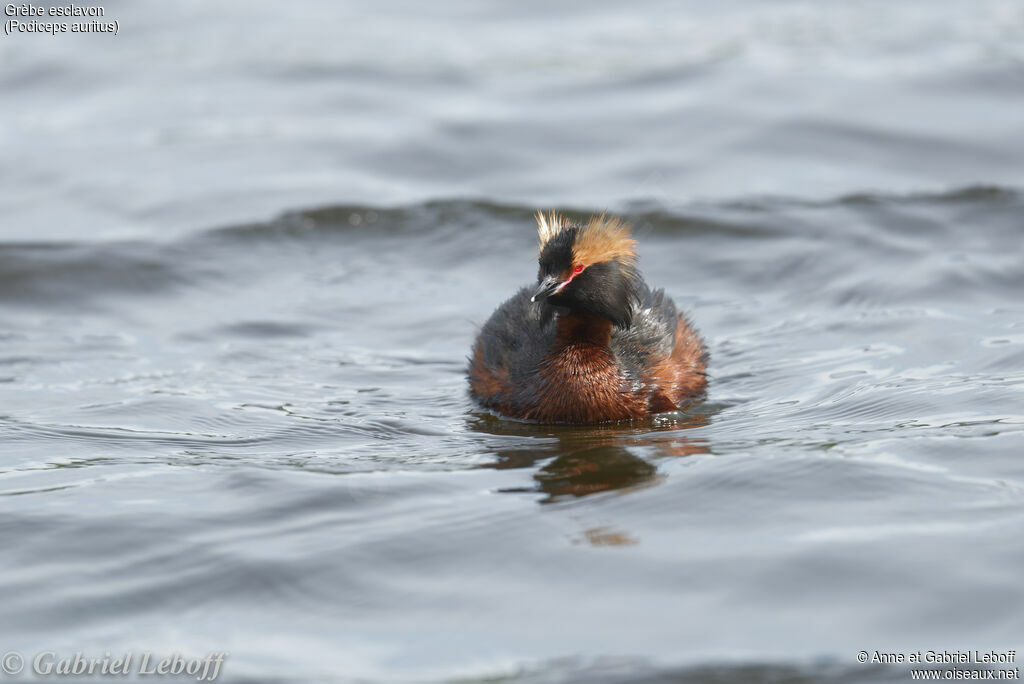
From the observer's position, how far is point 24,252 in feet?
44.8

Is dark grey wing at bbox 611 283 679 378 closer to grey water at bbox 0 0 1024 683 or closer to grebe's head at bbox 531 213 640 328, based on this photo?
grebe's head at bbox 531 213 640 328

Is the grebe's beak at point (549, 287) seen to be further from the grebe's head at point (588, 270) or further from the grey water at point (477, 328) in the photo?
the grey water at point (477, 328)

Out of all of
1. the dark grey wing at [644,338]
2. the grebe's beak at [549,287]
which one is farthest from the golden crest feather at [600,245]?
the dark grey wing at [644,338]

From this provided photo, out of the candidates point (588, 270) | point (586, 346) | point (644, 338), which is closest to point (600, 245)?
point (588, 270)

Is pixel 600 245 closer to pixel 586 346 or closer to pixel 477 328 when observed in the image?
pixel 586 346

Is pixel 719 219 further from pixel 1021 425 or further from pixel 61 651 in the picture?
pixel 61 651

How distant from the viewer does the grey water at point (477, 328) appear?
6586 millimetres

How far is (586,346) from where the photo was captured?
9477 mm

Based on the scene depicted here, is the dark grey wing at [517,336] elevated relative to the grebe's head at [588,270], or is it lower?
lower

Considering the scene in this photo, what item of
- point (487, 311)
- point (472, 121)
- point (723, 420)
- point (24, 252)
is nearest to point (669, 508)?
point (723, 420)

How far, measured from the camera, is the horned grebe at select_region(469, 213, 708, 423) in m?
9.10

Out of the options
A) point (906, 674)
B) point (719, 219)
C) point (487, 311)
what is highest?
point (719, 219)

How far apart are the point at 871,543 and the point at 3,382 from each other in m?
6.51

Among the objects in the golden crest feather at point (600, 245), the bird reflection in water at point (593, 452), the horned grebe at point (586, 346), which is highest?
the golden crest feather at point (600, 245)
